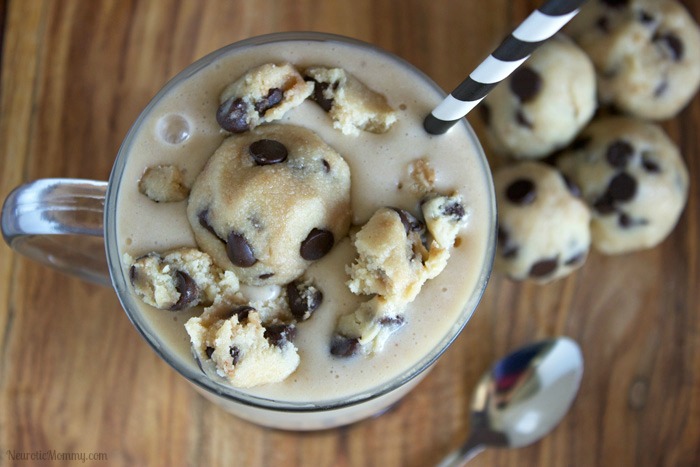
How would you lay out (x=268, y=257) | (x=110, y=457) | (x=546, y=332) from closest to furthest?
1. (x=268, y=257)
2. (x=110, y=457)
3. (x=546, y=332)

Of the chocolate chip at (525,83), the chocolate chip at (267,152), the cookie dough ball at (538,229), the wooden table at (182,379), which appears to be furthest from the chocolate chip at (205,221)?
the chocolate chip at (525,83)

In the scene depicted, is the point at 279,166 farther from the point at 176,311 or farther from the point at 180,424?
the point at 180,424

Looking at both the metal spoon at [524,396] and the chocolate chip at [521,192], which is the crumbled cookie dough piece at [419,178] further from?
the metal spoon at [524,396]

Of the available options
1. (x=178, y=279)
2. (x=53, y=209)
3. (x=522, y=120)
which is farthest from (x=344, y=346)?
(x=522, y=120)

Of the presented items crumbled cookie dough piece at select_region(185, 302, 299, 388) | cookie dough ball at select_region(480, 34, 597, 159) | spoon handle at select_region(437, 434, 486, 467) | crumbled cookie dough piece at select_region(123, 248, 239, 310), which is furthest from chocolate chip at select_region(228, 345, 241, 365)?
cookie dough ball at select_region(480, 34, 597, 159)

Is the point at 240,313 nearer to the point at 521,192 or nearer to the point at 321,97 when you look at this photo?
the point at 321,97

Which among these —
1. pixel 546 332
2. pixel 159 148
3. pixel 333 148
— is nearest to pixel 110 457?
pixel 159 148
